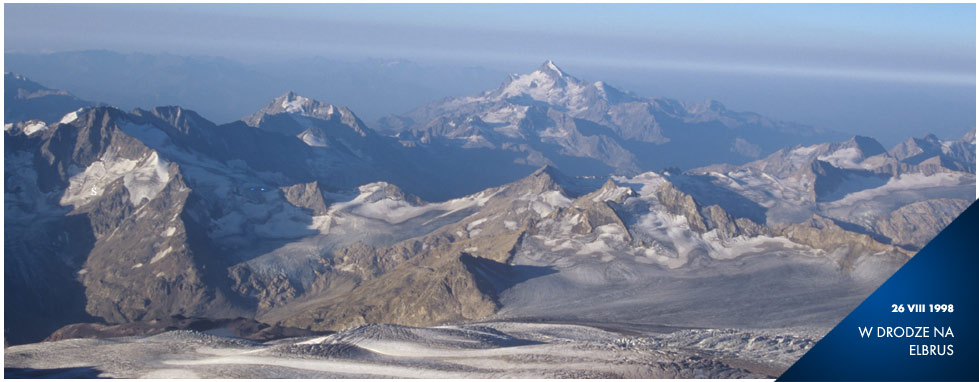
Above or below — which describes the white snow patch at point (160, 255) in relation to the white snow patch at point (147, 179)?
below

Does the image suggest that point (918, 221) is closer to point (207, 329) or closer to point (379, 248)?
point (379, 248)

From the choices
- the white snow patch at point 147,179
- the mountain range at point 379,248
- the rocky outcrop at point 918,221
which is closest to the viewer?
the mountain range at point 379,248

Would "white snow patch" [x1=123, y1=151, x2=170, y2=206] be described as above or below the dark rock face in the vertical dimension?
above

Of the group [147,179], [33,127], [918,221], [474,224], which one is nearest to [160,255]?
[147,179]

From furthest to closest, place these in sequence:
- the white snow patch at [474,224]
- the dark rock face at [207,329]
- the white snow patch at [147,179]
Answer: the white snow patch at [147,179]
the white snow patch at [474,224]
the dark rock face at [207,329]

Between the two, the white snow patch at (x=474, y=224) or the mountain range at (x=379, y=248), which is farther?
the white snow patch at (x=474, y=224)

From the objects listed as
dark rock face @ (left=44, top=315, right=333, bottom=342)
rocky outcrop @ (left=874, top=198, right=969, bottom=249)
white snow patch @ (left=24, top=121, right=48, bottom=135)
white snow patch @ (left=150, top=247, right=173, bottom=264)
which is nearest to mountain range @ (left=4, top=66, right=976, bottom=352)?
white snow patch @ (left=150, top=247, right=173, bottom=264)

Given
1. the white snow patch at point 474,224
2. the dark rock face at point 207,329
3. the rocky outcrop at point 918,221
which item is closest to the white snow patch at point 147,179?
the white snow patch at point 474,224

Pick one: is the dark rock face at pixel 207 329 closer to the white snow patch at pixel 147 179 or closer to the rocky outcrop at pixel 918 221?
the white snow patch at pixel 147 179

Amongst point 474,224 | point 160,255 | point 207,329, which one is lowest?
point 207,329

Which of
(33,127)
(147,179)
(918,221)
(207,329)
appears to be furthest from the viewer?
(918,221)

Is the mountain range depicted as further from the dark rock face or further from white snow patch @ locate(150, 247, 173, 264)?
the dark rock face

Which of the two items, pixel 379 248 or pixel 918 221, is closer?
pixel 379 248
